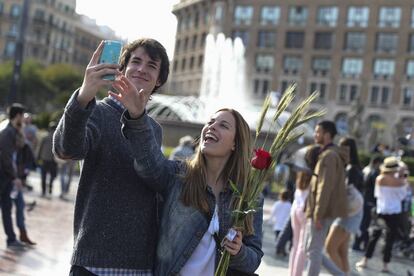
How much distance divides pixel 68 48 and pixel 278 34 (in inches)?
1582

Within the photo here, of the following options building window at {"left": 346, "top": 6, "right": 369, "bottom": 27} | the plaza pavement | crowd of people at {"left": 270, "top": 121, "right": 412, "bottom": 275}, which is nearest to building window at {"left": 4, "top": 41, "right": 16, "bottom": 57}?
building window at {"left": 346, "top": 6, "right": 369, "bottom": 27}

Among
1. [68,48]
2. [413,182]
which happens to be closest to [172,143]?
[413,182]

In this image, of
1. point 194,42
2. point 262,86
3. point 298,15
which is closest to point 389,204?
point 262,86

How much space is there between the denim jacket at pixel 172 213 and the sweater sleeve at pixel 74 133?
6.3 inches

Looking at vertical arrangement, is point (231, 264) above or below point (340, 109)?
below

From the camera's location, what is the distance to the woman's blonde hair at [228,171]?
2.84 meters

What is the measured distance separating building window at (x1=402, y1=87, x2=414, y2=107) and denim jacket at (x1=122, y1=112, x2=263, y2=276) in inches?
2435

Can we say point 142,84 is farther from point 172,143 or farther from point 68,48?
point 68,48

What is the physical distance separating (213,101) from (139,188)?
3388cm

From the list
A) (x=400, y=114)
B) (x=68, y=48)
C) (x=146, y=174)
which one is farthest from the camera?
(x=68, y=48)

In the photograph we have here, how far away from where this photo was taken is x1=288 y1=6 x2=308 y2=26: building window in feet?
219

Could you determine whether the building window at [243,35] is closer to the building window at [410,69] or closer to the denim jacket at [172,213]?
the building window at [410,69]

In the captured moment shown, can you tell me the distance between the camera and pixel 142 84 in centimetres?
280

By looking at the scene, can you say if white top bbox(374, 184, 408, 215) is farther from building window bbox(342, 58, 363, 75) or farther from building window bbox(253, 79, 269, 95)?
building window bbox(253, 79, 269, 95)
